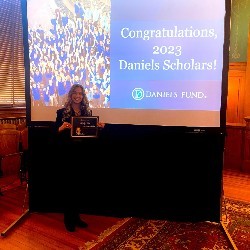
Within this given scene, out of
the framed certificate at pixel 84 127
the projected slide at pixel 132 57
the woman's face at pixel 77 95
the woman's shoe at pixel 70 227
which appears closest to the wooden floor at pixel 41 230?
the woman's shoe at pixel 70 227

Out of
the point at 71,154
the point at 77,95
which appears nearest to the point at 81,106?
the point at 77,95

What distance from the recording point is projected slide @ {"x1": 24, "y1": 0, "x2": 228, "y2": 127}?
3.07 meters

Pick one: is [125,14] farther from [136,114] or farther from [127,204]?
[127,204]

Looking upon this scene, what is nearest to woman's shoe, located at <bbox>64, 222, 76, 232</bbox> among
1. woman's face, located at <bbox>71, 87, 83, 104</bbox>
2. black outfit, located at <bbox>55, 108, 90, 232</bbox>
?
black outfit, located at <bbox>55, 108, 90, 232</bbox>

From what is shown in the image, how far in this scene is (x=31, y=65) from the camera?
3441 mm

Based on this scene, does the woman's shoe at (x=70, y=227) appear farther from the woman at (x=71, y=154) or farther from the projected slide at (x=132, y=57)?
the projected slide at (x=132, y=57)

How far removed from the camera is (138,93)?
3234mm

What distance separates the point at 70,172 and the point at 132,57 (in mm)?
1371

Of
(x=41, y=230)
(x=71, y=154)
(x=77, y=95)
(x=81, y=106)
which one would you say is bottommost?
(x=41, y=230)

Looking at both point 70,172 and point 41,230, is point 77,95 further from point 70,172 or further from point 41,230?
point 41,230

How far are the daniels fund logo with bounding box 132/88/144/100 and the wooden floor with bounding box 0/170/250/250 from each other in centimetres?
139

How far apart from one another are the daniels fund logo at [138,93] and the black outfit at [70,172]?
0.76m

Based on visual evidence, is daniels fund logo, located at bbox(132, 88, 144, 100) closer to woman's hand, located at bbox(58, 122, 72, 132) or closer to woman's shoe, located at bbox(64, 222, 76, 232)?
woman's hand, located at bbox(58, 122, 72, 132)

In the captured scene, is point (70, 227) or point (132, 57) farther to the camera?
point (70, 227)
